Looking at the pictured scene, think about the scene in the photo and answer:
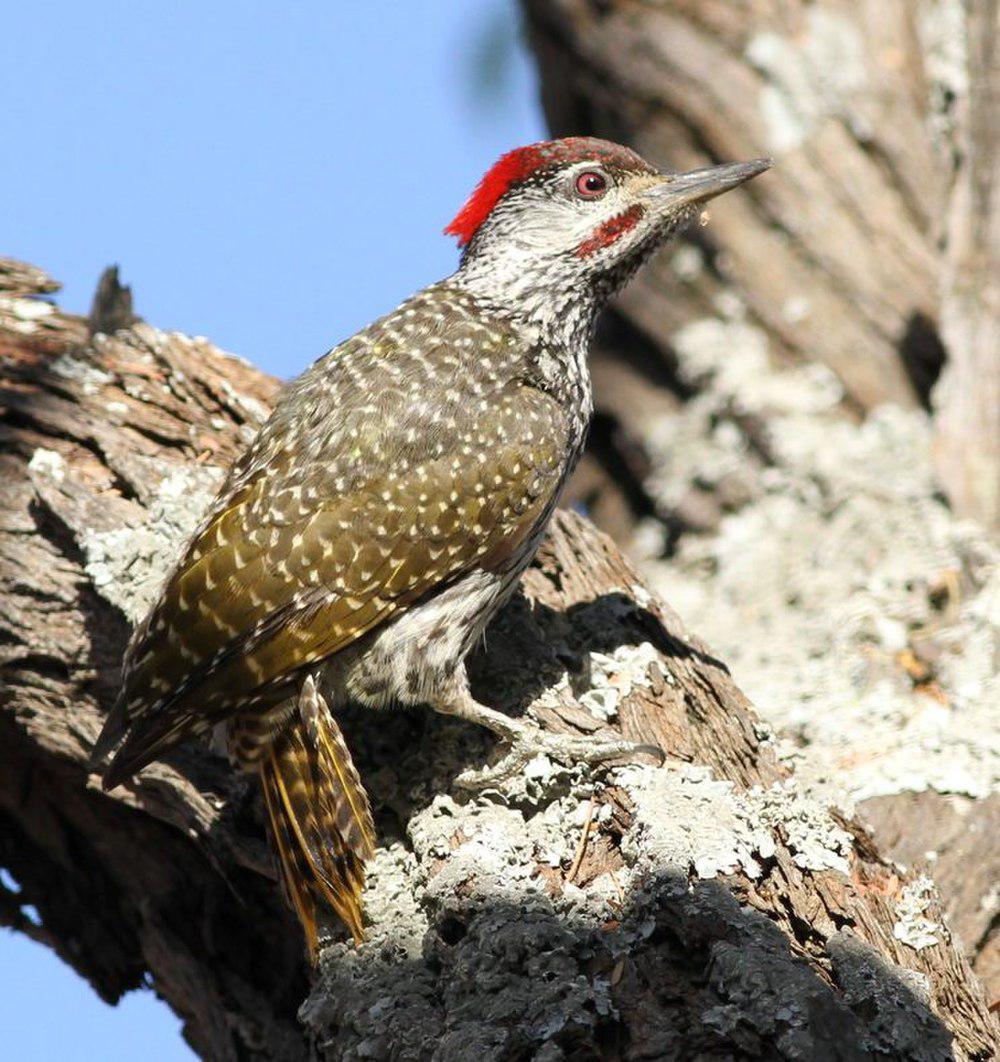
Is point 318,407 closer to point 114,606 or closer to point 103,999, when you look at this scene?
point 114,606

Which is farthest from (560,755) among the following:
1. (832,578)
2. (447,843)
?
(832,578)

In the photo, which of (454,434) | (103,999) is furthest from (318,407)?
(103,999)

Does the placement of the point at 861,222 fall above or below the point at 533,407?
above

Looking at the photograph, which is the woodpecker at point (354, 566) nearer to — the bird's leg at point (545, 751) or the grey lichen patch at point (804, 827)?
the bird's leg at point (545, 751)

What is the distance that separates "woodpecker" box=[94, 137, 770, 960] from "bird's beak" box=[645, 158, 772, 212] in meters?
0.49

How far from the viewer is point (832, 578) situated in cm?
510

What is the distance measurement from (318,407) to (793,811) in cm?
160

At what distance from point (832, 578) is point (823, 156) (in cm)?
174

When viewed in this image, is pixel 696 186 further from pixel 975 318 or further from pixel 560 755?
pixel 560 755

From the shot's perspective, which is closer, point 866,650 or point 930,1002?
point 930,1002

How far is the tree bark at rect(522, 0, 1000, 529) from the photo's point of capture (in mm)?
5562

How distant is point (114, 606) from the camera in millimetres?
3877

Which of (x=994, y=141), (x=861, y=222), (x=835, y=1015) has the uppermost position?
(x=994, y=141)

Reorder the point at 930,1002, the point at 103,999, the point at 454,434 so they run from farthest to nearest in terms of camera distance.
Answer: the point at 103,999 → the point at 454,434 → the point at 930,1002
